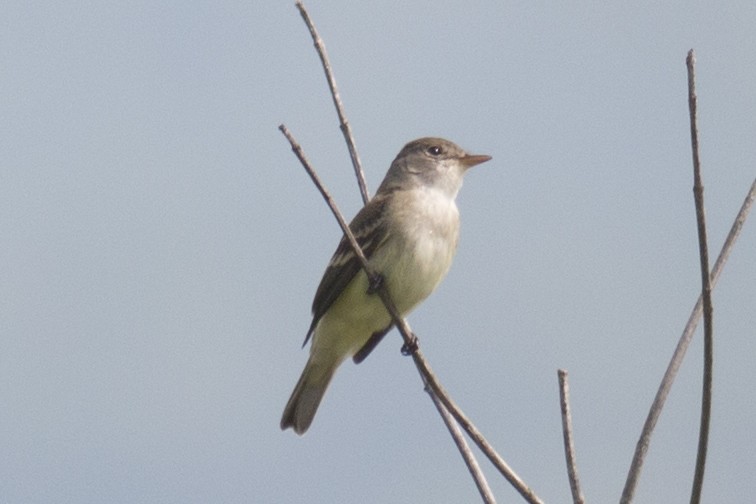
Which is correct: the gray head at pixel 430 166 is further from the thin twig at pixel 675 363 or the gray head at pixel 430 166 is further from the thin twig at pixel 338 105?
the thin twig at pixel 675 363

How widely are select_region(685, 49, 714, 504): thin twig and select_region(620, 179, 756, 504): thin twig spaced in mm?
153

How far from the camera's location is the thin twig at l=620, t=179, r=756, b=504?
11.0ft

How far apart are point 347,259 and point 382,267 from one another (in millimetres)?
323

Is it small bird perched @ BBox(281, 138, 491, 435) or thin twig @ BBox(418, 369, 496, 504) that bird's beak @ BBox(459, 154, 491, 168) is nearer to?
small bird perched @ BBox(281, 138, 491, 435)

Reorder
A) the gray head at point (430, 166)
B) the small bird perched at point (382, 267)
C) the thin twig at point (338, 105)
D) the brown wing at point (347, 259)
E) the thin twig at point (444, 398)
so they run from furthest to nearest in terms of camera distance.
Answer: the gray head at point (430, 166) → the brown wing at point (347, 259) → the small bird perched at point (382, 267) → the thin twig at point (338, 105) → the thin twig at point (444, 398)

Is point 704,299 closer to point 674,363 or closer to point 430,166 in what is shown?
point 674,363

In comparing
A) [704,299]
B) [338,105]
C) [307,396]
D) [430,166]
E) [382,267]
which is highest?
[338,105]

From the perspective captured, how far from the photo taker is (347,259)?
24.4ft

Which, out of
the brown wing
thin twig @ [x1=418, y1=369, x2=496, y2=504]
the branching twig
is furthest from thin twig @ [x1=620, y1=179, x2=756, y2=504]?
the brown wing

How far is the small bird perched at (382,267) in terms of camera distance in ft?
23.8

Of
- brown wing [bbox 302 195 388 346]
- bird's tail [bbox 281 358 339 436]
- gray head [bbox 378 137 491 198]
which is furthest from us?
gray head [bbox 378 137 491 198]

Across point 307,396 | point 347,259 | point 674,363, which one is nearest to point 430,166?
point 347,259

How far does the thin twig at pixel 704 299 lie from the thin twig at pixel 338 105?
1720 mm

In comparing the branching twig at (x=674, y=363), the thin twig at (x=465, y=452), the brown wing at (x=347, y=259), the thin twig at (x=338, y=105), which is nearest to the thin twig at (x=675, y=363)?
the branching twig at (x=674, y=363)
